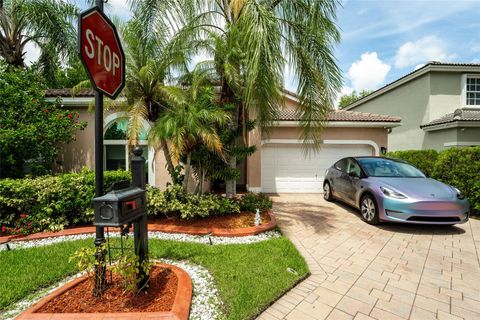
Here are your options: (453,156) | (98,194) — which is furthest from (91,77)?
(453,156)

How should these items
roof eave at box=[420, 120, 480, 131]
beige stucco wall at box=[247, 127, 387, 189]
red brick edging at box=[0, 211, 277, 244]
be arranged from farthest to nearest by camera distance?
roof eave at box=[420, 120, 480, 131] → beige stucco wall at box=[247, 127, 387, 189] → red brick edging at box=[0, 211, 277, 244]

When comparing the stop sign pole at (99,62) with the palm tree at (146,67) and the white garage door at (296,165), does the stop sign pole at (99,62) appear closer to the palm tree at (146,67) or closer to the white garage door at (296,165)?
the palm tree at (146,67)

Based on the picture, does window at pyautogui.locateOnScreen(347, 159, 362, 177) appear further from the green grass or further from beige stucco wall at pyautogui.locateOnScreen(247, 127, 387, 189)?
A: the green grass

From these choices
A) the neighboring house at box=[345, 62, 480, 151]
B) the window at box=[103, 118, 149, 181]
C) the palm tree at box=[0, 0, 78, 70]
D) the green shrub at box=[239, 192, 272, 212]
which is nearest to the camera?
the green shrub at box=[239, 192, 272, 212]

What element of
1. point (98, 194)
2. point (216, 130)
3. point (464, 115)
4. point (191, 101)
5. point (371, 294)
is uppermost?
point (464, 115)

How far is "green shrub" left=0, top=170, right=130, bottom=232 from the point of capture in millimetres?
5281

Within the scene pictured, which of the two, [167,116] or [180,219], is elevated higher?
[167,116]

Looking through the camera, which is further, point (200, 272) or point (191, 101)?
point (191, 101)

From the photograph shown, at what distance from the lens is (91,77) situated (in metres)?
2.38

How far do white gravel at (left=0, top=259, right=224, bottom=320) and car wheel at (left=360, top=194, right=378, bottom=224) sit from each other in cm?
449

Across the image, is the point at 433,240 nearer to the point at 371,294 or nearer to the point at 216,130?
the point at 371,294

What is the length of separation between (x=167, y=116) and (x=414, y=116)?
50.5ft

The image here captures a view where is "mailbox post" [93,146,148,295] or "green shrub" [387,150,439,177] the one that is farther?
"green shrub" [387,150,439,177]

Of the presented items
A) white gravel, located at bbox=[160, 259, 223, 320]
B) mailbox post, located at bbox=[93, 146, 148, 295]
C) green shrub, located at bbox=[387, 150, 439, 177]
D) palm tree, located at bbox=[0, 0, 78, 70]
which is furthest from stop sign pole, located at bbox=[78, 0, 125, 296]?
palm tree, located at bbox=[0, 0, 78, 70]
